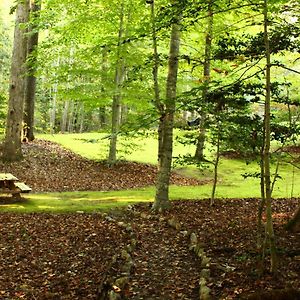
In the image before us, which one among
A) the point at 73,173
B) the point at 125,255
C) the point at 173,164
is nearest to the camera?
the point at 125,255

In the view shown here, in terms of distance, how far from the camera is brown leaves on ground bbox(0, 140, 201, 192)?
1476 centimetres

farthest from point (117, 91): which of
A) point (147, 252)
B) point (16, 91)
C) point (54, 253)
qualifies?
point (147, 252)

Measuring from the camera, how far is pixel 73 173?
16562 mm

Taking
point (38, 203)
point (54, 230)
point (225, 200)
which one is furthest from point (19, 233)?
point (225, 200)

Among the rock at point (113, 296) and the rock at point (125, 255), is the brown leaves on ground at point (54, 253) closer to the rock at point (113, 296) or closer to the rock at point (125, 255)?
the rock at point (125, 255)

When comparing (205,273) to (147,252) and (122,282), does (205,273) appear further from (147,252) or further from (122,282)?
(147,252)

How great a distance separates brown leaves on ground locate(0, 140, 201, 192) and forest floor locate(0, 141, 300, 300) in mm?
4094

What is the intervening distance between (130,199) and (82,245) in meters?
4.34

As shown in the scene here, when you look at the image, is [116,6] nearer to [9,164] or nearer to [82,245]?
[9,164]

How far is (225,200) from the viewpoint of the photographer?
1213cm

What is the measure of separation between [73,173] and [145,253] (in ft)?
31.3

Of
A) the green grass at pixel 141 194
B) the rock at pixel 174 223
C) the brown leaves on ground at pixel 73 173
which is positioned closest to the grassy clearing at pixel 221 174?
the green grass at pixel 141 194

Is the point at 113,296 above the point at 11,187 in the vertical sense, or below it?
below

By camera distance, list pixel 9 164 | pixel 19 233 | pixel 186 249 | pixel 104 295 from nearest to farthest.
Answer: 1. pixel 104 295
2. pixel 186 249
3. pixel 19 233
4. pixel 9 164
